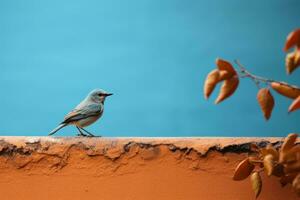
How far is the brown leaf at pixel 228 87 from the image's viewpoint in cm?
138

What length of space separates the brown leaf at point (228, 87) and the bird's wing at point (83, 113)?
7.23ft

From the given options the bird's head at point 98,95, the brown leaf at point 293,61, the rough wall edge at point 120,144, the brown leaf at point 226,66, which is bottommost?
the brown leaf at point 293,61

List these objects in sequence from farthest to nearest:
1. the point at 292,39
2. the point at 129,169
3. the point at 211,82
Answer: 1. the point at 129,169
2. the point at 211,82
3. the point at 292,39

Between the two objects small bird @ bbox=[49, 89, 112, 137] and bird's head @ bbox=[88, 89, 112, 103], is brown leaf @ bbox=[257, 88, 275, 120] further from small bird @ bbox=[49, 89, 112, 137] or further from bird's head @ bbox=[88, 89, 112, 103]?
bird's head @ bbox=[88, 89, 112, 103]

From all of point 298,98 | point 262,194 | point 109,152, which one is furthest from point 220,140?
point 298,98

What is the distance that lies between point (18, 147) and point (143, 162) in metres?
0.51

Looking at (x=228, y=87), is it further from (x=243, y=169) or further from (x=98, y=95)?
(x=98, y=95)

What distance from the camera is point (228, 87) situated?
54.6 inches

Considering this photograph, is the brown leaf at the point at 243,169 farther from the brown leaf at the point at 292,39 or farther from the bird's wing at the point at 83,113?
the bird's wing at the point at 83,113

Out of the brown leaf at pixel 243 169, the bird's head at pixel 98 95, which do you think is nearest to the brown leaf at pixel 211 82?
the brown leaf at pixel 243 169

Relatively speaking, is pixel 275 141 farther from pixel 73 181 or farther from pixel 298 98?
pixel 298 98

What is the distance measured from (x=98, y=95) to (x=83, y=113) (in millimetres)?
366

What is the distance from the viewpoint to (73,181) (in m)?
2.26

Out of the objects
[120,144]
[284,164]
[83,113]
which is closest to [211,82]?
[284,164]
